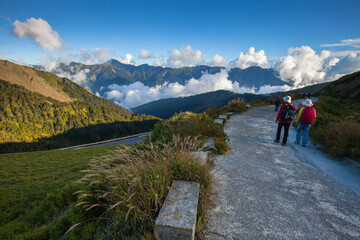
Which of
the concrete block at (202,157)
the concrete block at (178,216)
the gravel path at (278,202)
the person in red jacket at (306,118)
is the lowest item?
the gravel path at (278,202)

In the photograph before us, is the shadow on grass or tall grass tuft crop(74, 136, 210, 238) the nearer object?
tall grass tuft crop(74, 136, 210, 238)

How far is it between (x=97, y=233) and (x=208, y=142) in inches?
187

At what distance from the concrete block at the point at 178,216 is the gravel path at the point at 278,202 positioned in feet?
1.75

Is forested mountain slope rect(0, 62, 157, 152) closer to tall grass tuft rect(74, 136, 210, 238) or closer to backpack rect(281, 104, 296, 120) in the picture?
tall grass tuft rect(74, 136, 210, 238)

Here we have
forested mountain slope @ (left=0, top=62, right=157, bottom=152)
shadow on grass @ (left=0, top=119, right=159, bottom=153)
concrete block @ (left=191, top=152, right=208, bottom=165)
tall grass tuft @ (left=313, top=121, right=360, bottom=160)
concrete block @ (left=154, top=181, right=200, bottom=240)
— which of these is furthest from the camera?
forested mountain slope @ (left=0, top=62, right=157, bottom=152)

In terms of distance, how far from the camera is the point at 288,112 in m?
7.23

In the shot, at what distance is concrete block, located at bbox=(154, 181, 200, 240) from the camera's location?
222 cm

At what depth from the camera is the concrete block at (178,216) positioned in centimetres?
222

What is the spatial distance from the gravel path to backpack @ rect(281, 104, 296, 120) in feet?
7.18

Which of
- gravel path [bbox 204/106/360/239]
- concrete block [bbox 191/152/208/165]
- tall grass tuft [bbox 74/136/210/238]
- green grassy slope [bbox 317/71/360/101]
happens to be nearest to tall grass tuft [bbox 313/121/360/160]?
gravel path [bbox 204/106/360/239]

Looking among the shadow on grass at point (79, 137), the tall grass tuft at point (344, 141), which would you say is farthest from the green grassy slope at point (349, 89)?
the shadow on grass at point (79, 137)

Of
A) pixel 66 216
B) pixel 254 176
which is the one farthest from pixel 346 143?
pixel 66 216

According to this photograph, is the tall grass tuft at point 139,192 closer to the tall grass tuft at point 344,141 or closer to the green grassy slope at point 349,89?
the tall grass tuft at point 344,141

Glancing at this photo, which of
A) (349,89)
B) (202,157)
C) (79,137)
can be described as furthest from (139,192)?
(79,137)
